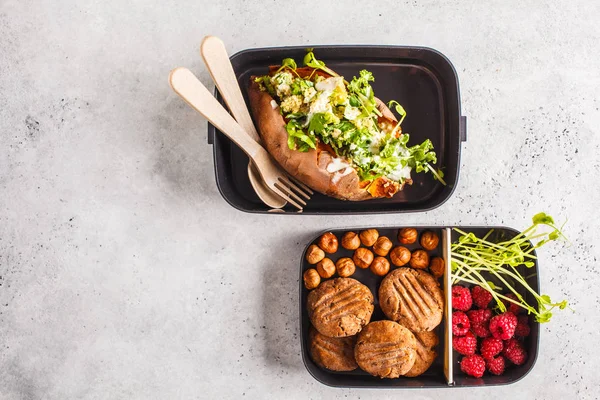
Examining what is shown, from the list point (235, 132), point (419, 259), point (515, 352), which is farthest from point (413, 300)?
point (235, 132)

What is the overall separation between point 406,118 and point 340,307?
1.97ft

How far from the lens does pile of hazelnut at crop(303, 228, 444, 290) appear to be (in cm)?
154

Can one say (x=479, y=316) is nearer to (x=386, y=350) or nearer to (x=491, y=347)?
(x=491, y=347)

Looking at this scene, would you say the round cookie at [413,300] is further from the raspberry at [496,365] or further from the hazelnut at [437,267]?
the raspberry at [496,365]

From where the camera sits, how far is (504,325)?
4.95ft

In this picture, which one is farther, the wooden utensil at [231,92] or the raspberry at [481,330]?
the raspberry at [481,330]

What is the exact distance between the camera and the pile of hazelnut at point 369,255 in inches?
60.7

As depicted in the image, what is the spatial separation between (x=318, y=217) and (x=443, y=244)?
384mm

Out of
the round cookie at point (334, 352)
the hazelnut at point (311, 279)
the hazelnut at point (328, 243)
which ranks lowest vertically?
the round cookie at point (334, 352)

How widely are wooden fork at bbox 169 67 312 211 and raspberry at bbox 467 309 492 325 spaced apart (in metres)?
0.61

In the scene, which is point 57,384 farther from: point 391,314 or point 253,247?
point 391,314

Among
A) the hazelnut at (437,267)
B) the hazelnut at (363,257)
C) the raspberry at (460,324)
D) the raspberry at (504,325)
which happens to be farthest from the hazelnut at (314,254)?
the raspberry at (504,325)

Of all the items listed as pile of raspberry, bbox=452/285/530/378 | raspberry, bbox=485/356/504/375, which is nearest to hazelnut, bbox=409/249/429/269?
pile of raspberry, bbox=452/285/530/378

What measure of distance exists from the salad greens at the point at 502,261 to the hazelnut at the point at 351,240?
0.93ft
